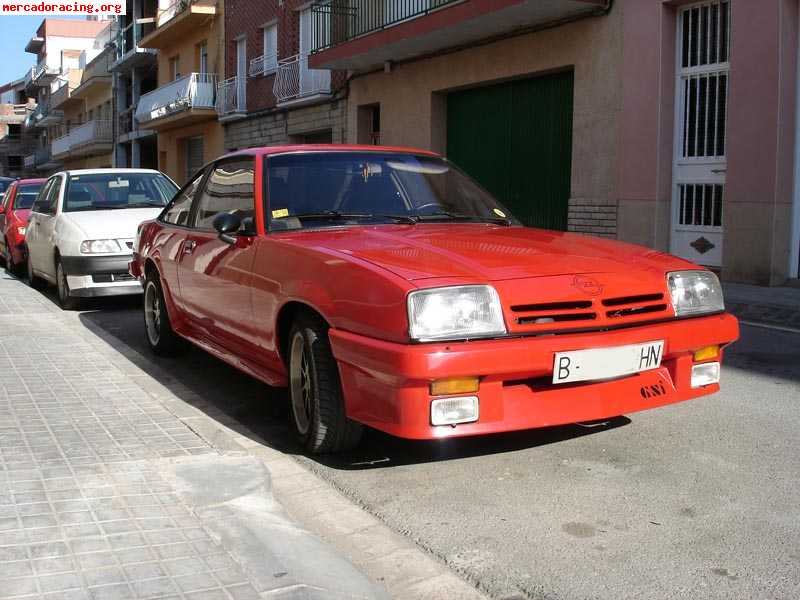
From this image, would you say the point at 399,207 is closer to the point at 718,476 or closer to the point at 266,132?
the point at 718,476

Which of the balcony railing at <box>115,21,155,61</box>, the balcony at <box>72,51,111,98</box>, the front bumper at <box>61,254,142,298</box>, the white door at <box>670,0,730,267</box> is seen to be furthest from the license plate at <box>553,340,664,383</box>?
the balcony at <box>72,51,111,98</box>

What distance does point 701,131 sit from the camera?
1309cm

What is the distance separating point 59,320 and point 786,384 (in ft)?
22.0

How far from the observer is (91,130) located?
155ft

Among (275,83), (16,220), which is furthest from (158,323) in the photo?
(275,83)

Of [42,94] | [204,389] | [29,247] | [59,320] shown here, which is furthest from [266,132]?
[42,94]

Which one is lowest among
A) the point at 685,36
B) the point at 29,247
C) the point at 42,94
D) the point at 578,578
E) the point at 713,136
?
the point at 578,578

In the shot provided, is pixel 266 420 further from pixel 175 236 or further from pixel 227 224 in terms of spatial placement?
pixel 175 236

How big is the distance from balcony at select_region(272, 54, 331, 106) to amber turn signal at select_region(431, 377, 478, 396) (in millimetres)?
19547

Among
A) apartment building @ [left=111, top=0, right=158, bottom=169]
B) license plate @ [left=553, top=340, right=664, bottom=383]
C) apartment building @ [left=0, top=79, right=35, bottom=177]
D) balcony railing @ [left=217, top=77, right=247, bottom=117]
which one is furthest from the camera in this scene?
apartment building @ [left=0, top=79, right=35, bottom=177]

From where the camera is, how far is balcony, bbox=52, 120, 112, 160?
46.9 meters

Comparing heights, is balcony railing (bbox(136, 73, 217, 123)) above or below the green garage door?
above

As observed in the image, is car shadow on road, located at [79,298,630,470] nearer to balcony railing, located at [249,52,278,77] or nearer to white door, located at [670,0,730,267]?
white door, located at [670,0,730,267]

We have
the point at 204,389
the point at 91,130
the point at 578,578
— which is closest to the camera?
the point at 578,578
